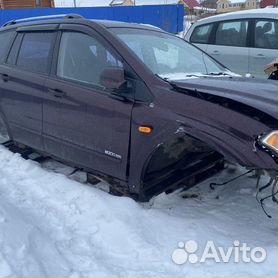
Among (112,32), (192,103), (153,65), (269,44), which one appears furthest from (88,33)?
(269,44)

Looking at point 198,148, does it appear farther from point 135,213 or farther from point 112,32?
point 112,32

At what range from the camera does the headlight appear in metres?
2.93

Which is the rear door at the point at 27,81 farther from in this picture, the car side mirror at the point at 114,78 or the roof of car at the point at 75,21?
the car side mirror at the point at 114,78

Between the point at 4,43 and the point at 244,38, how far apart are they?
14.9 feet

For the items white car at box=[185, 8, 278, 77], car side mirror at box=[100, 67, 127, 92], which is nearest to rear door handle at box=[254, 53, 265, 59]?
white car at box=[185, 8, 278, 77]

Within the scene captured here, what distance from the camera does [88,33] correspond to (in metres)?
4.07

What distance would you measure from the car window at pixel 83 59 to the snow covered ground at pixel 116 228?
1064mm

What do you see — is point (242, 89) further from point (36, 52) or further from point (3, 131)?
point (3, 131)

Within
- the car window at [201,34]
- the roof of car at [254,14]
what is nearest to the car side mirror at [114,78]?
the roof of car at [254,14]

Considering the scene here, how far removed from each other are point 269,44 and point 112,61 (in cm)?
463

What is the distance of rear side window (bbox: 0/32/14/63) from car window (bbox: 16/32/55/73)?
31 centimetres

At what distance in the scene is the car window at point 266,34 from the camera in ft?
24.6

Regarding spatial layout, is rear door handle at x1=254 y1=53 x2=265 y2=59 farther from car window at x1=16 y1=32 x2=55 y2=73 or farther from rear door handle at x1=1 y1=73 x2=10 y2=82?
rear door handle at x1=1 y1=73 x2=10 y2=82

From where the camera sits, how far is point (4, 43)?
534 centimetres
